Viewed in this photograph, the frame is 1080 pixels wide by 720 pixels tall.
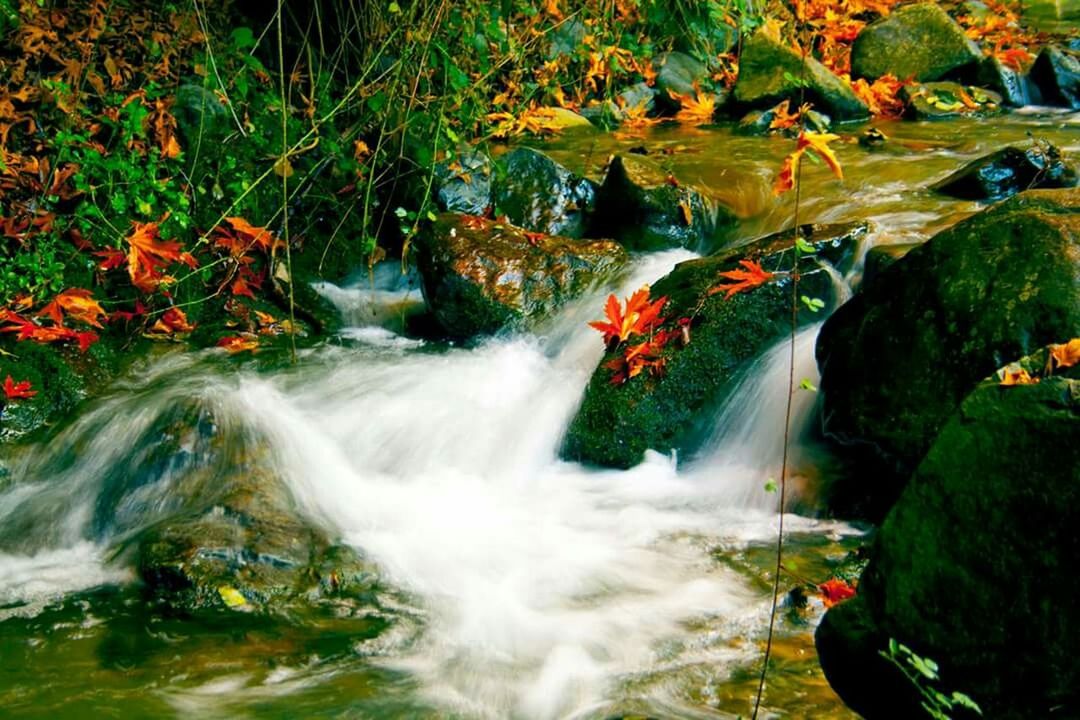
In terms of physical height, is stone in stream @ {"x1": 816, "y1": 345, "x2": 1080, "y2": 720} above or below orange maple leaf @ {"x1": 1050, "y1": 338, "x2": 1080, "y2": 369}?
below

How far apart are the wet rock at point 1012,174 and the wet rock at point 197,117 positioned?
14.8 ft

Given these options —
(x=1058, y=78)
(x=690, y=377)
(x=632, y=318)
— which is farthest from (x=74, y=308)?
(x=1058, y=78)

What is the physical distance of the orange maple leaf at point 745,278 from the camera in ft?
14.6

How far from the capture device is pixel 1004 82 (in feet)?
29.1

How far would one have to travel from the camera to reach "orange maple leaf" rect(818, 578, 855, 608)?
3.18 meters

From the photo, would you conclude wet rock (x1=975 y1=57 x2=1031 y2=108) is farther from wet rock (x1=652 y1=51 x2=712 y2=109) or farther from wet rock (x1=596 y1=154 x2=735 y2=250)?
wet rock (x1=596 y1=154 x2=735 y2=250)

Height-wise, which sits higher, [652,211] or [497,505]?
[652,211]

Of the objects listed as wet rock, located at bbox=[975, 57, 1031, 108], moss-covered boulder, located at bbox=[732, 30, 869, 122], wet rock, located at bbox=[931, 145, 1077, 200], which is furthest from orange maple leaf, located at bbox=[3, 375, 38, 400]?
wet rock, located at bbox=[975, 57, 1031, 108]

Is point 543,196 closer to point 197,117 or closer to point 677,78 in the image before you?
point 197,117

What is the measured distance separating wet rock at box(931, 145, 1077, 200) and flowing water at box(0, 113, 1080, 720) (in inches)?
10.0

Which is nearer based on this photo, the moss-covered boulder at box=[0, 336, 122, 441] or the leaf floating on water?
the leaf floating on water

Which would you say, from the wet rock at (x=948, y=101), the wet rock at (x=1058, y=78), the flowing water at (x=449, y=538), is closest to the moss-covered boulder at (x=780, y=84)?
the wet rock at (x=948, y=101)

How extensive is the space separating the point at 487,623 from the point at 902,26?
8.34 meters

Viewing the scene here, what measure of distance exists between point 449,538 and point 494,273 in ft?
6.37
